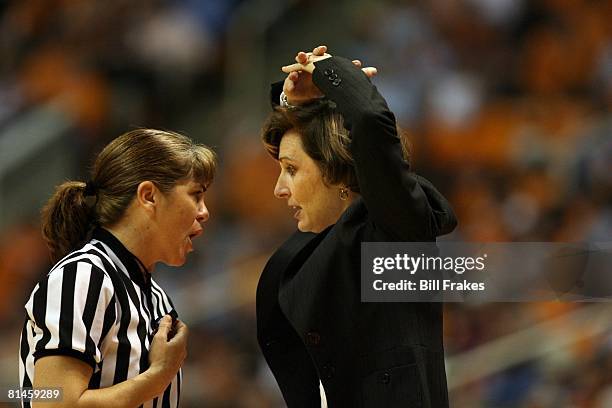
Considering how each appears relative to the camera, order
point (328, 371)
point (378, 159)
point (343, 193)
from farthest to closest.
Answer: point (343, 193)
point (328, 371)
point (378, 159)

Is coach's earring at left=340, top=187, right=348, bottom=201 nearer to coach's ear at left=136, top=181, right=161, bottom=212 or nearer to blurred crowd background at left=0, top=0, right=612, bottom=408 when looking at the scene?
coach's ear at left=136, top=181, right=161, bottom=212

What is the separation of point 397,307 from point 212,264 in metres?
1.46

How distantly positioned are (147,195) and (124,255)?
9cm

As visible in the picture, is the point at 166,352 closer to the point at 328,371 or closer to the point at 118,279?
the point at 118,279

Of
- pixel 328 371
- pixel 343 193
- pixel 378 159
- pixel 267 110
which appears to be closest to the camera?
pixel 378 159

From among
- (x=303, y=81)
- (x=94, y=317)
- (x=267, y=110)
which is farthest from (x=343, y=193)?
(x=267, y=110)

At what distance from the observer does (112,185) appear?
137cm

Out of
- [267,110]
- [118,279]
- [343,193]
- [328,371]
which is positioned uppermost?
[267,110]

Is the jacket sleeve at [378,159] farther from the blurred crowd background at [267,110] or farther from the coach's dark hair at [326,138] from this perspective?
the blurred crowd background at [267,110]

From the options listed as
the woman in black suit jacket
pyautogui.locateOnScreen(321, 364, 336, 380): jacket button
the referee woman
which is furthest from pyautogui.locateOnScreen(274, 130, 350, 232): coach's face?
pyautogui.locateOnScreen(321, 364, 336, 380): jacket button

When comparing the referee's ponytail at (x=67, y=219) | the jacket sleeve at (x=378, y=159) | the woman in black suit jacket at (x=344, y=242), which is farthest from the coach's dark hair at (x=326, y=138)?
the referee's ponytail at (x=67, y=219)

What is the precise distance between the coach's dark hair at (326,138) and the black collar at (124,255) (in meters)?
0.29

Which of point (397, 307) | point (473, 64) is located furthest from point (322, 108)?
point (473, 64)

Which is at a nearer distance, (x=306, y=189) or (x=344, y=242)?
(x=344, y=242)
